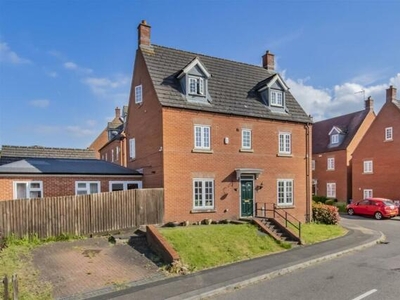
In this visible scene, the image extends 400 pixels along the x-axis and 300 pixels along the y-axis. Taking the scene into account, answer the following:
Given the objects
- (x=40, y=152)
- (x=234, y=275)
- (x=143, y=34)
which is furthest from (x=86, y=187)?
(x=40, y=152)

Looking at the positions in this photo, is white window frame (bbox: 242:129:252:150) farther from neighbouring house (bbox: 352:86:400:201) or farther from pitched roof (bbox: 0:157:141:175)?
neighbouring house (bbox: 352:86:400:201)

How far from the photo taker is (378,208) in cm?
2741

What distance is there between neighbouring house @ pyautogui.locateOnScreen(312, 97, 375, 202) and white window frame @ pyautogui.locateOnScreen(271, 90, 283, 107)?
1897 cm

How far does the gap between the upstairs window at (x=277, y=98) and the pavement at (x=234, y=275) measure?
983 centimetres

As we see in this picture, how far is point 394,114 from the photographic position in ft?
104

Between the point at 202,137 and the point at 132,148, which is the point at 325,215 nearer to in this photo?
the point at 202,137

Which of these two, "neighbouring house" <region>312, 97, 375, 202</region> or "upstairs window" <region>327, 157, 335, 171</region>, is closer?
"neighbouring house" <region>312, 97, 375, 202</region>

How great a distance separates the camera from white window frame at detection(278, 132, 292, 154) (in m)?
21.7

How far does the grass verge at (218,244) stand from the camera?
41.6 feet

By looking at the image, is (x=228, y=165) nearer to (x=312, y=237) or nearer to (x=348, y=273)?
(x=312, y=237)

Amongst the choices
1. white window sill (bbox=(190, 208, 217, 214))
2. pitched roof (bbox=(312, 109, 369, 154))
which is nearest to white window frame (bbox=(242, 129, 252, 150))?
white window sill (bbox=(190, 208, 217, 214))

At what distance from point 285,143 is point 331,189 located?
20693mm

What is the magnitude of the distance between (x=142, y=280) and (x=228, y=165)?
10200 mm

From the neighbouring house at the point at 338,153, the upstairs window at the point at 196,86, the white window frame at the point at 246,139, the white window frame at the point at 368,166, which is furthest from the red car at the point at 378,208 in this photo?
the upstairs window at the point at 196,86
